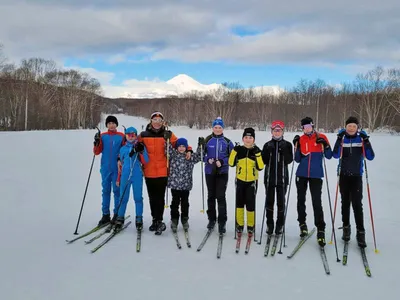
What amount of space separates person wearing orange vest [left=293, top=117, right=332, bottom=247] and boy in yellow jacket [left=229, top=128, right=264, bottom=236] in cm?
68

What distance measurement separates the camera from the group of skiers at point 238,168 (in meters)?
4.55

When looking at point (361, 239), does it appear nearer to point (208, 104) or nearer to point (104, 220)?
point (104, 220)

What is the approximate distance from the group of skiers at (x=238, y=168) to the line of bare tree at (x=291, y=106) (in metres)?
34.1

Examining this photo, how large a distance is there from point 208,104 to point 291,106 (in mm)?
13865

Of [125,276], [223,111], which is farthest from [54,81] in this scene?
[125,276]

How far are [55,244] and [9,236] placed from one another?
2.84 feet

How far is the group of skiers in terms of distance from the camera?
4.55m

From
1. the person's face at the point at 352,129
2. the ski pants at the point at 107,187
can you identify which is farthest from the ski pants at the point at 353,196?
the ski pants at the point at 107,187

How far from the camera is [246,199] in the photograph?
4.59 metres

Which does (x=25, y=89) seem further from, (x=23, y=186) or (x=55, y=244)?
(x=55, y=244)

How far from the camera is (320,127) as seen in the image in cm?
4334

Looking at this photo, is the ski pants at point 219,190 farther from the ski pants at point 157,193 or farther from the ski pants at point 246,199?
the ski pants at point 157,193

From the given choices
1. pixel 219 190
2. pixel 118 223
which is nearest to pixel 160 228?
pixel 118 223

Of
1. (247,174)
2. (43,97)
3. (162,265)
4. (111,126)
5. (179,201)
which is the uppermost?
(43,97)
